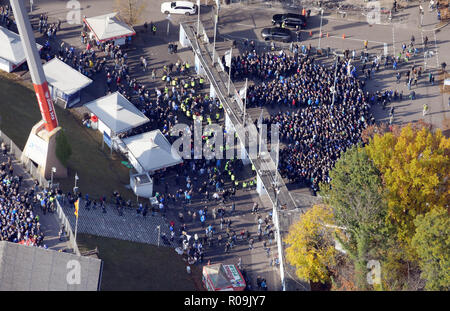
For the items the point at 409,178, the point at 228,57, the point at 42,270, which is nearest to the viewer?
the point at 42,270

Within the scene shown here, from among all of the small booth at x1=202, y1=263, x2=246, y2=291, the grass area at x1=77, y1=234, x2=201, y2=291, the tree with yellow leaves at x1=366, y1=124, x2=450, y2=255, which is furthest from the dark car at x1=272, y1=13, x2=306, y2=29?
the small booth at x1=202, y1=263, x2=246, y2=291

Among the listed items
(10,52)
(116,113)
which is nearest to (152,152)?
(116,113)

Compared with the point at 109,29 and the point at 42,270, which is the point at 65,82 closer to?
the point at 109,29

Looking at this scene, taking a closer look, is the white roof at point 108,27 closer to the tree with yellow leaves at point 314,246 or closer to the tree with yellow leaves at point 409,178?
the tree with yellow leaves at point 409,178

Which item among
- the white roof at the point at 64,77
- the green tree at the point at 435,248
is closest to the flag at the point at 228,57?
the white roof at the point at 64,77

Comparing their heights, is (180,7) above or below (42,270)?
above
